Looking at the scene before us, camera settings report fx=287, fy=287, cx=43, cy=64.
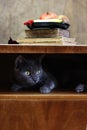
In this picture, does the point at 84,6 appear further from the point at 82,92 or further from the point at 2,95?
the point at 2,95

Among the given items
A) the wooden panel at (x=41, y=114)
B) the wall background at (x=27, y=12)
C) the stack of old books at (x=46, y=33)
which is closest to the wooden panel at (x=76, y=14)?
the wall background at (x=27, y=12)

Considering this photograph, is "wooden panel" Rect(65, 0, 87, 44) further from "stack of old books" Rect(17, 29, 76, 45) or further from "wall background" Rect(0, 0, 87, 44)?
"stack of old books" Rect(17, 29, 76, 45)

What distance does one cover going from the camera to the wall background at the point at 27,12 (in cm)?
131

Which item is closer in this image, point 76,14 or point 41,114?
point 41,114

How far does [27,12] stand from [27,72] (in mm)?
405

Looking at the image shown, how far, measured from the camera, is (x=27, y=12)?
1.32 metres

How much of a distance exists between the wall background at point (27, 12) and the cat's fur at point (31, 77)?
1.01 ft

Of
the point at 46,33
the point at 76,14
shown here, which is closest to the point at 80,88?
the point at 46,33

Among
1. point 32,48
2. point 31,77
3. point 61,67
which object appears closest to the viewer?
point 32,48

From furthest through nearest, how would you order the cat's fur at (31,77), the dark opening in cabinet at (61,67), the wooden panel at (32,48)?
the dark opening in cabinet at (61,67)
the cat's fur at (31,77)
the wooden panel at (32,48)

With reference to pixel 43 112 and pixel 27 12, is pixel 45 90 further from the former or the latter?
pixel 27 12

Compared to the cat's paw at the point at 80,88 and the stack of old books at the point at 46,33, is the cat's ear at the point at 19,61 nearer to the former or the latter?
the stack of old books at the point at 46,33

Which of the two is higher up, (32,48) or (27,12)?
(27,12)

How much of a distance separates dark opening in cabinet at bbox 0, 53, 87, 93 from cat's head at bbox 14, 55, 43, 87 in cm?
14
